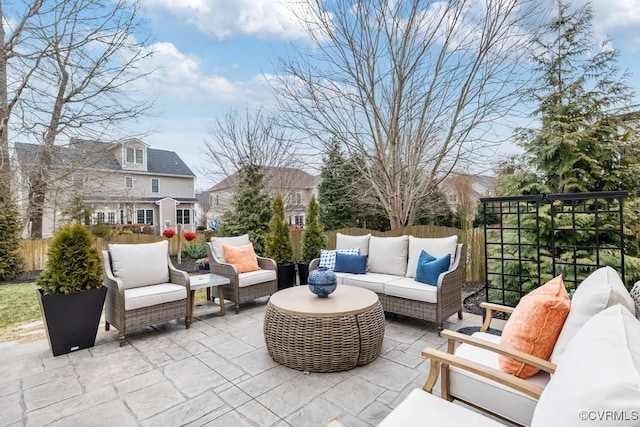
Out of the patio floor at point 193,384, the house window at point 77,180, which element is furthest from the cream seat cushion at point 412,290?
the house window at point 77,180

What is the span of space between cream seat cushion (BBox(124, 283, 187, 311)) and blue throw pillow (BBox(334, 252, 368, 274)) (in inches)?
87.6

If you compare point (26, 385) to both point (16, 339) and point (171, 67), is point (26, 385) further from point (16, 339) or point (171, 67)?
point (171, 67)

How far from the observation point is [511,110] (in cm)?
582

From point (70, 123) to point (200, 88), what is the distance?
3450mm

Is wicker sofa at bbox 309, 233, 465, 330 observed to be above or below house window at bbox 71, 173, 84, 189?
below

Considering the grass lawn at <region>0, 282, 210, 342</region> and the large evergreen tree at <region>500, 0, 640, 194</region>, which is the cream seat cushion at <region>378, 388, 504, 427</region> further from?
the large evergreen tree at <region>500, 0, 640, 194</region>

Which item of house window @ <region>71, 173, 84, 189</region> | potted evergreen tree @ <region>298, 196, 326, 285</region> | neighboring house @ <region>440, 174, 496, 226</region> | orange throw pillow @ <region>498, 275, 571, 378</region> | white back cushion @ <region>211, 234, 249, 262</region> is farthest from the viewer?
neighboring house @ <region>440, 174, 496, 226</region>

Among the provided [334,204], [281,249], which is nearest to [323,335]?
[281,249]

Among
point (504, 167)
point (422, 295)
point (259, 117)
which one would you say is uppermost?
point (259, 117)

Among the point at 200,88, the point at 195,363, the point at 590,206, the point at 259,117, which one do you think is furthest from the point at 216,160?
the point at 590,206

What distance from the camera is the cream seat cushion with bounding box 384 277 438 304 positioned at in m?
3.85

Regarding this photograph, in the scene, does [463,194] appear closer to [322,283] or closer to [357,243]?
[357,243]

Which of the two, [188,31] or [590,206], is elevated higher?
[188,31]

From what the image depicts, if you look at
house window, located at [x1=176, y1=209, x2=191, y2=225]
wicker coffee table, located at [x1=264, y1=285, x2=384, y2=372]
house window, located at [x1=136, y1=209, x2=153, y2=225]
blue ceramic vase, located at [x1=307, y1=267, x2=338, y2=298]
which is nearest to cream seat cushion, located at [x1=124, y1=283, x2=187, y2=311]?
wicker coffee table, located at [x1=264, y1=285, x2=384, y2=372]
